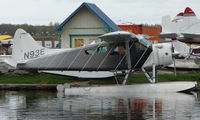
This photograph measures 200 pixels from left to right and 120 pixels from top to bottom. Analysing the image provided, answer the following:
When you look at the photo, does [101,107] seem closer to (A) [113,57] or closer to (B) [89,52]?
(A) [113,57]

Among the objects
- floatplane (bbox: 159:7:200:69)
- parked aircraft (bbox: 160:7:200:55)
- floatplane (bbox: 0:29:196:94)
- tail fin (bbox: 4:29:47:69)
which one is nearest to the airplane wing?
floatplane (bbox: 0:29:196:94)

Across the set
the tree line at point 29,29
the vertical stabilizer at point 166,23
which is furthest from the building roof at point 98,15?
the tree line at point 29,29

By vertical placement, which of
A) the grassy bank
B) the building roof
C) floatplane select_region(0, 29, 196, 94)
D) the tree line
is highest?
the building roof

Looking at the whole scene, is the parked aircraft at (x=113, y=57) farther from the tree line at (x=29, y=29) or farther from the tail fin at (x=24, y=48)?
the tree line at (x=29, y=29)

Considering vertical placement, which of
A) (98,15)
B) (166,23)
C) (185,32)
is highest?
(98,15)

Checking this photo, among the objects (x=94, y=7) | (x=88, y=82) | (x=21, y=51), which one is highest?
(x=94, y=7)

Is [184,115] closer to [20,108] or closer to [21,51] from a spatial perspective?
[20,108]

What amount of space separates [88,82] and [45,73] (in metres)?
2.84

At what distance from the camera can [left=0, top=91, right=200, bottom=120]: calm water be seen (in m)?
13.5

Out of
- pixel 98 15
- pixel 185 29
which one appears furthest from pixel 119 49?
pixel 185 29

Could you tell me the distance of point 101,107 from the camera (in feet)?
51.8

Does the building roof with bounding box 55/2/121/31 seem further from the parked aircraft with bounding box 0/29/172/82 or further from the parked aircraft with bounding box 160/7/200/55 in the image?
the parked aircraft with bounding box 160/7/200/55

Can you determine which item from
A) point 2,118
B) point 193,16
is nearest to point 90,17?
point 193,16

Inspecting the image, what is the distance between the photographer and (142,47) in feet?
70.3
